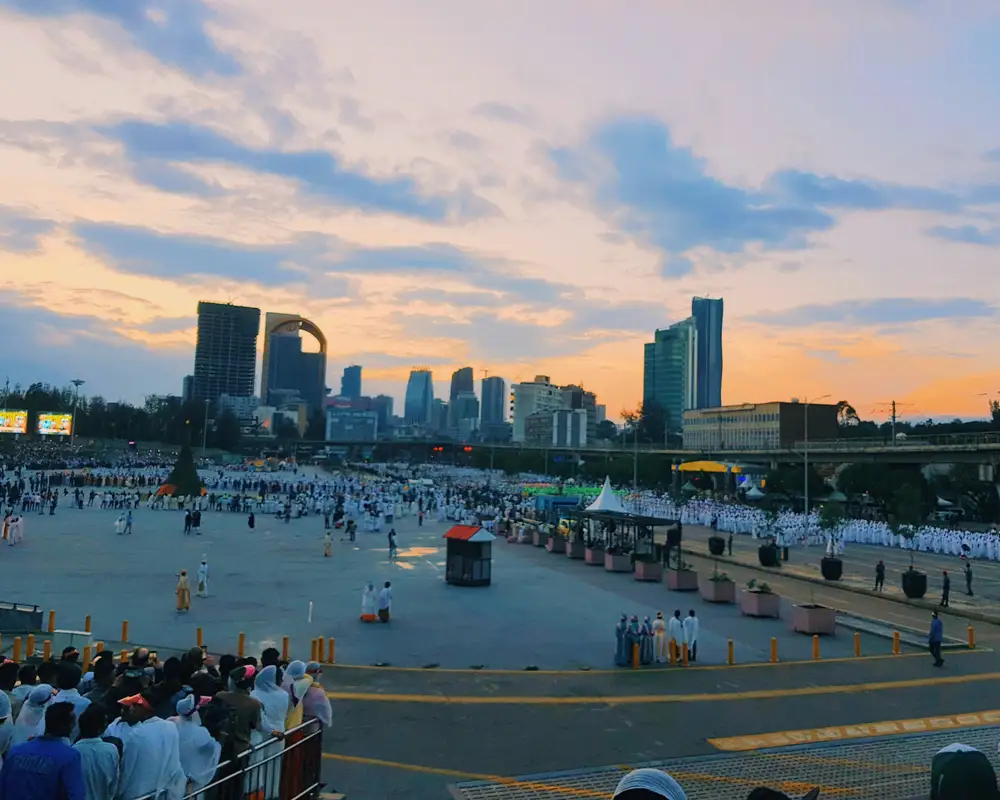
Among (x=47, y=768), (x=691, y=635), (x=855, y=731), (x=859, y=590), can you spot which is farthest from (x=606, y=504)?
(x=47, y=768)

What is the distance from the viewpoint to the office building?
5295 inches

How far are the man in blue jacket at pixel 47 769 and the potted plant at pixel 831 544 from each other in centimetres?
2955

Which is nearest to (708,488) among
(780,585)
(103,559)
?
(780,585)

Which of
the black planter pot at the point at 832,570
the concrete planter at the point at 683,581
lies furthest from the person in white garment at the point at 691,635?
the black planter pot at the point at 832,570

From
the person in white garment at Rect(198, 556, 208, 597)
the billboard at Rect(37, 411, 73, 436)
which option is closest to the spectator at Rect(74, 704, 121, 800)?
the person in white garment at Rect(198, 556, 208, 597)

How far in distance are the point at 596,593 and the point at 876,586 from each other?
11.2 meters

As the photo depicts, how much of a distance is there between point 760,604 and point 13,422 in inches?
2789

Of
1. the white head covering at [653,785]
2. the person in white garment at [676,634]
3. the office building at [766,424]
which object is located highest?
the office building at [766,424]

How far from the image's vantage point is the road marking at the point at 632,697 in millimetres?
12445

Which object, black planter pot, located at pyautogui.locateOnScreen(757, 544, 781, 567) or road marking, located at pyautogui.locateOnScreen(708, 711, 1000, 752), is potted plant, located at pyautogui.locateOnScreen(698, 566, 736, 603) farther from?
road marking, located at pyautogui.locateOnScreen(708, 711, 1000, 752)

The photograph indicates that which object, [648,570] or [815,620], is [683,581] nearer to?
[648,570]

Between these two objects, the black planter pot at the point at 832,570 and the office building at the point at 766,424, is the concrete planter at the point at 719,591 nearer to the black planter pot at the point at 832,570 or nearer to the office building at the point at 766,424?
the black planter pot at the point at 832,570

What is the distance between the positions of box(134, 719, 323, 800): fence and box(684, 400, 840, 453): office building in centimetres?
12440

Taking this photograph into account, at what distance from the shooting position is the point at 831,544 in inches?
1442
